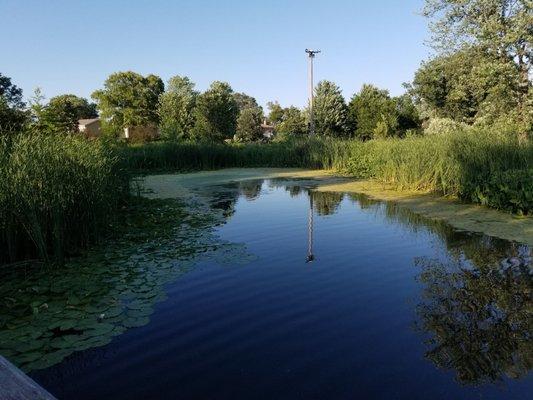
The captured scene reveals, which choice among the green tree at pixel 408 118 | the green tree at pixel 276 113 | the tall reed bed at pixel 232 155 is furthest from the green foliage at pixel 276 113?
the tall reed bed at pixel 232 155

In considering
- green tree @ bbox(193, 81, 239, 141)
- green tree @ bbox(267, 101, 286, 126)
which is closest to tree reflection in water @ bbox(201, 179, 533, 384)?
green tree @ bbox(193, 81, 239, 141)

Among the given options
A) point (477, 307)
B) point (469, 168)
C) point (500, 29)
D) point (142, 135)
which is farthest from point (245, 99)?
point (477, 307)

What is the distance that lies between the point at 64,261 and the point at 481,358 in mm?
4491

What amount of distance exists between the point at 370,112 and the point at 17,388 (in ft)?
129

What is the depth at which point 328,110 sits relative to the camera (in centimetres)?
3828

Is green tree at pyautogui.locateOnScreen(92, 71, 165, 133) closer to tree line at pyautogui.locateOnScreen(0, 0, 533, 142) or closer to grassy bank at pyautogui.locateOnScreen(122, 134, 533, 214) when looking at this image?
tree line at pyautogui.locateOnScreen(0, 0, 533, 142)

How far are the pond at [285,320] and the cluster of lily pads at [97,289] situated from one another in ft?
0.06

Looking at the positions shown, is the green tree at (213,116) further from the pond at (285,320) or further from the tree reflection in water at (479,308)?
the tree reflection in water at (479,308)

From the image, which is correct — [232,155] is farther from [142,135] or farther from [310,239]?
[142,135]

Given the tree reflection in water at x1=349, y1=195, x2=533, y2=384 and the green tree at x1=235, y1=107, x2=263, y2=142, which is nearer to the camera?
the tree reflection in water at x1=349, y1=195, x2=533, y2=384

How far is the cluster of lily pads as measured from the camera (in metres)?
3.21

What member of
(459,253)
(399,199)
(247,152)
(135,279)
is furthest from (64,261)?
(247,152)

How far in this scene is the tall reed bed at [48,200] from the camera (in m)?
4.64

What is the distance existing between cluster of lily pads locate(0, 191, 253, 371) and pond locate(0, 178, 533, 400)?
2 cm
